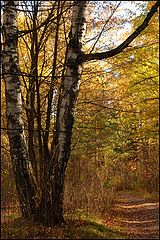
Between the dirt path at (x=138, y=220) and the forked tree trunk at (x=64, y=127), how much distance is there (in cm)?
205

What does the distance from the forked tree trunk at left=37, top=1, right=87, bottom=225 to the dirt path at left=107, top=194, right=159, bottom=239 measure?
2.05 m

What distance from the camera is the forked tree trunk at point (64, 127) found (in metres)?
6.67

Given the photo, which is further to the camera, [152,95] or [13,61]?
[152,95]

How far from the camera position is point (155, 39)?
12.3m

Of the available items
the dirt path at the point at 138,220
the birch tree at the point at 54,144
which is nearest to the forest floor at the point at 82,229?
the dirt path at the point at 138,220

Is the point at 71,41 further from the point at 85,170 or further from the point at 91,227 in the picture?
the point at 85,170

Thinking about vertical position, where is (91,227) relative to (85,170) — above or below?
below

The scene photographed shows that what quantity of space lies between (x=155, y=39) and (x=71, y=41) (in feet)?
20.7

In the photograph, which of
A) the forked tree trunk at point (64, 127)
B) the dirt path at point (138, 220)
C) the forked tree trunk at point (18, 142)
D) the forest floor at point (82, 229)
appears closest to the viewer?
the forest floor at point (82, 229)

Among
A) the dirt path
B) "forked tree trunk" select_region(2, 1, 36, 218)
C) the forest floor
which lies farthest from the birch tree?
the dirt path

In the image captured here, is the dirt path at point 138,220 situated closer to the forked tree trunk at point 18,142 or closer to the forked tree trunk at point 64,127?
the forked tree trunk at point 64,127

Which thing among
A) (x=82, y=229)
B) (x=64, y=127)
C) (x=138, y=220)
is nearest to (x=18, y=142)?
(x=64, y=127)

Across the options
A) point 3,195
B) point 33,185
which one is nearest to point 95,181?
point 3,195

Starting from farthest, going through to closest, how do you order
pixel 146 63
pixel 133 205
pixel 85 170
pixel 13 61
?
pixel 133 205 → pixel 146 63 → pixel 85 170 → pixel 13 61
